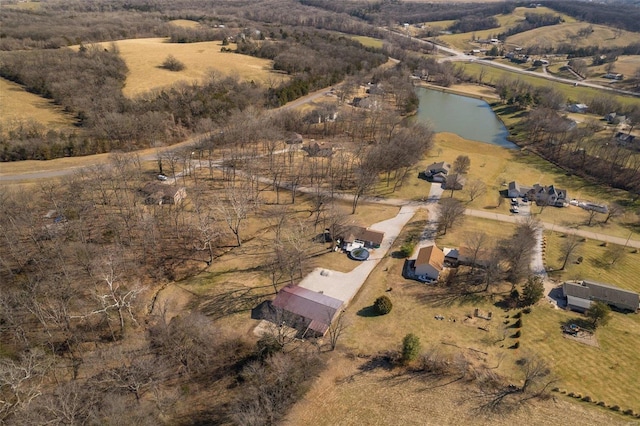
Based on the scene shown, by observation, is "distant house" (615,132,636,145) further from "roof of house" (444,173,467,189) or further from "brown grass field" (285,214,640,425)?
"brown grass field" (285,214,640,425)

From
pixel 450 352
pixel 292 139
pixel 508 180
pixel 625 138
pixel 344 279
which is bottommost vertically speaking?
pixel 450 352

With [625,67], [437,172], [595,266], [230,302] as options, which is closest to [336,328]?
[230,302]

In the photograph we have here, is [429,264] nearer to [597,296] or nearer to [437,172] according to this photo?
[597,296]

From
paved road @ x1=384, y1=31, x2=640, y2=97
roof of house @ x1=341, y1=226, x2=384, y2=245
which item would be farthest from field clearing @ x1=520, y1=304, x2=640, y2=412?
paved road @ x1=384, y1=31, x2=640, y2=97

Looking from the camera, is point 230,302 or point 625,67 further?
point 625,67

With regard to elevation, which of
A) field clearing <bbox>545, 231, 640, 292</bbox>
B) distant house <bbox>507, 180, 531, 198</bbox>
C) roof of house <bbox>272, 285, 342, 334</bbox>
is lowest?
roof of house <bbox>272, 285, 342, 334</bbox>

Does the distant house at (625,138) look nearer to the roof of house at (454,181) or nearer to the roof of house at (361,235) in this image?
the roof of house at (454,181)
